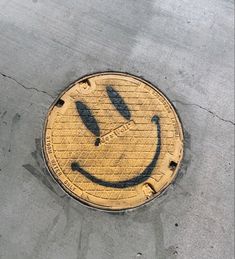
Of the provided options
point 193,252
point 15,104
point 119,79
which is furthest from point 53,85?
point 193,252

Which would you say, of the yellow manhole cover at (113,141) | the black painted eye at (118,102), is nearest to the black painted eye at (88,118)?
the yellow manhole cover at (113,141)

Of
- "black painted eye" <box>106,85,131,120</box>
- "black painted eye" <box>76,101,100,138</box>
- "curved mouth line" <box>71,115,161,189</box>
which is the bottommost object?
"curved mouth line" <box>71,115,161,189</box>

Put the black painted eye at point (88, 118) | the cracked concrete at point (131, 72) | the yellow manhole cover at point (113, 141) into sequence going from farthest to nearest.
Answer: the black painted eye at point (88, 118) → the yellow manhole cover at point (113, 141) → the cracked concrete at point (131, 72)

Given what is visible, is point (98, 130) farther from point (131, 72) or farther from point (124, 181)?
point (131, 72)

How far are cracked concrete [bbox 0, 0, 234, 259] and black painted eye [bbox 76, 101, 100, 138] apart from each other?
266 mm

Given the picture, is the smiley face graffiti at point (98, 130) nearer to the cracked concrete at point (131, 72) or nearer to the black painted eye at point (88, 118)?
the black painted eye at point (88, 118)

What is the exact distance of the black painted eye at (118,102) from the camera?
11.1 feet

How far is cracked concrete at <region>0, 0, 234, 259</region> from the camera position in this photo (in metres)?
3.03

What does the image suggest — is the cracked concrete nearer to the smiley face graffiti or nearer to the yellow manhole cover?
the yellow manhole cover

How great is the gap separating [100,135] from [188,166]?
2.54ft

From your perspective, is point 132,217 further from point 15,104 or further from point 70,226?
point 15,104

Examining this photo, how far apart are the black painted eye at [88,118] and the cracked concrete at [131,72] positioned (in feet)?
0.87

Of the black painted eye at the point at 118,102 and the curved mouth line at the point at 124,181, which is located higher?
the black painted eye at the point at 118,102

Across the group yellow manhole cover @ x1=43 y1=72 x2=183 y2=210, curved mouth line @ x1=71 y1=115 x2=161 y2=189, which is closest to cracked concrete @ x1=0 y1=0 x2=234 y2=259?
yellow manhole cover @ x1=43 y1=72 x2=183 y2=210
